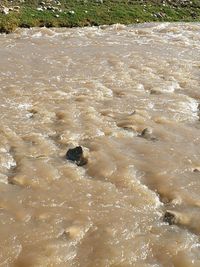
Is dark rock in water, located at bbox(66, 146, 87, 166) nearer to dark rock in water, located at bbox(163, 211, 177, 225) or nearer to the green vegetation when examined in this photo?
dark rock in water, located at bbox(163, 211, 177, 225)

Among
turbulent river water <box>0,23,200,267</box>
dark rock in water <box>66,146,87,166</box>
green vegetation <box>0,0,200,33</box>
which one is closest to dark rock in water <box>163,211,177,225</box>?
turbulent river water <box>0,23,200,267</box>

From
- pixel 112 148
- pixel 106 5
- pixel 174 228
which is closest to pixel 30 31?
pixel 106 5

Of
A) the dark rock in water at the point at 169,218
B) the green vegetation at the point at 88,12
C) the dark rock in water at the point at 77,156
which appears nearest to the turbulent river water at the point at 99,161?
the dark rock in water at the point at 169,218

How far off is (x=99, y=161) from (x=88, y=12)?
68.3 feet

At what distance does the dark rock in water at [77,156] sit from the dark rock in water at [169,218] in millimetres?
2645

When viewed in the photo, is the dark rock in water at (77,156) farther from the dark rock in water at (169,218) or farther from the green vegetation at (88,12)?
the green vegetation at (88,12)

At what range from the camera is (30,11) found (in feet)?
94.3

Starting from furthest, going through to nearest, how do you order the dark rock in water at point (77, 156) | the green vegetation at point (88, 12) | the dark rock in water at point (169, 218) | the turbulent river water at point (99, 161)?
the green vegetation at point (88, 12)
the dark rock in water at point (77, 156)
the dark rock in water at point (169, 218)
the turbulent river water at point (99, 161)

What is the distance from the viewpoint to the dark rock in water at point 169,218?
8789 mm

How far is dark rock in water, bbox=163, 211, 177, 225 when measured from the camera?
346 inches

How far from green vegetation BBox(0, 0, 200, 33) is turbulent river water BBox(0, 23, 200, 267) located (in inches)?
275

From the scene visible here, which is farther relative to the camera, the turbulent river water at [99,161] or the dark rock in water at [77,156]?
the dark rock in water at [77,156]

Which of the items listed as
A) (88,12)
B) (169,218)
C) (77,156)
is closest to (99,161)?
(77,156)

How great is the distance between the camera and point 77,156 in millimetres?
11086
